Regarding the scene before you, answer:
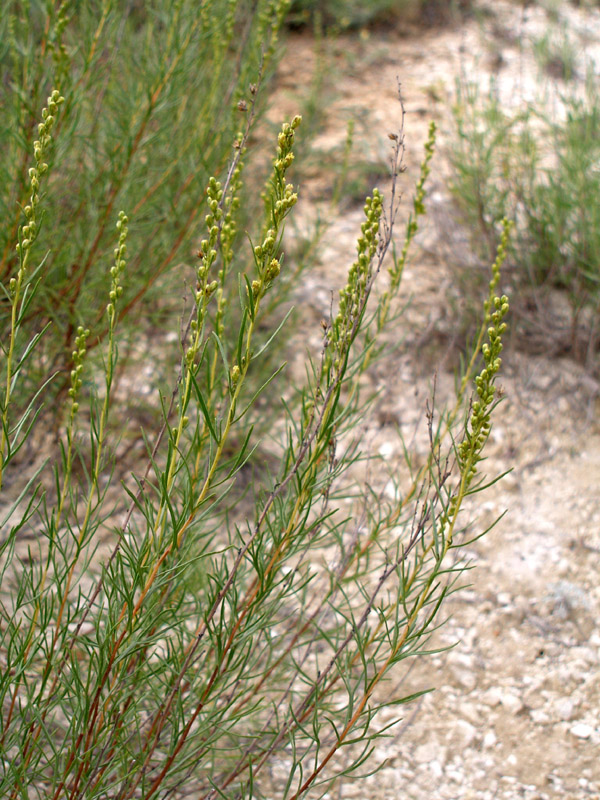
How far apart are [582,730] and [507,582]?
0.60m

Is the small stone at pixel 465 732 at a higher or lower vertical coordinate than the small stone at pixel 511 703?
lower

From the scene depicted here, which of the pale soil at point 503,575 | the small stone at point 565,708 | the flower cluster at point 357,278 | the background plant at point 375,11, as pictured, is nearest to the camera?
the flower cluster at point 357,278

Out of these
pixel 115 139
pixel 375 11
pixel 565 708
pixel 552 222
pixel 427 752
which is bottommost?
pixel 427 752

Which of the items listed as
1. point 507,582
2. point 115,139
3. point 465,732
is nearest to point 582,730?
point 465,732

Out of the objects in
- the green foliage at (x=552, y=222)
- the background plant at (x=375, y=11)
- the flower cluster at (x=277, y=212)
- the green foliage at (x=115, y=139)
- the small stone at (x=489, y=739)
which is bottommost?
the small stone at (x=489, y=739)

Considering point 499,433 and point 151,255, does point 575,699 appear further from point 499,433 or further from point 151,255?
point 151,255

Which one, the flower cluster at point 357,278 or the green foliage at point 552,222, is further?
the green foliage at point 552,222

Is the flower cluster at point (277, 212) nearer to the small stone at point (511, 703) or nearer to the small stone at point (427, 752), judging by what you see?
the small stone at point (427, 752)

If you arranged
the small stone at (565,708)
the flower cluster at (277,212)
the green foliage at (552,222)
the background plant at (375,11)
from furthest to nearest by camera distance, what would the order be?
the background plant at (375,11), the green foliage at (552,222), the small stone at (565,708), the flower cluster at (277,212)

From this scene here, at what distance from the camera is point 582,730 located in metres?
2.04

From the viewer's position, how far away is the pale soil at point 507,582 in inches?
77.2

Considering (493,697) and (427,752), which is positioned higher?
(493,697)

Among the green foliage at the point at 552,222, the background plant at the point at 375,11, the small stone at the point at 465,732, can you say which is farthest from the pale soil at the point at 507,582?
the background plant at the point at 375,11

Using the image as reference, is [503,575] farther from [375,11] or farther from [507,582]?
[375,11]
